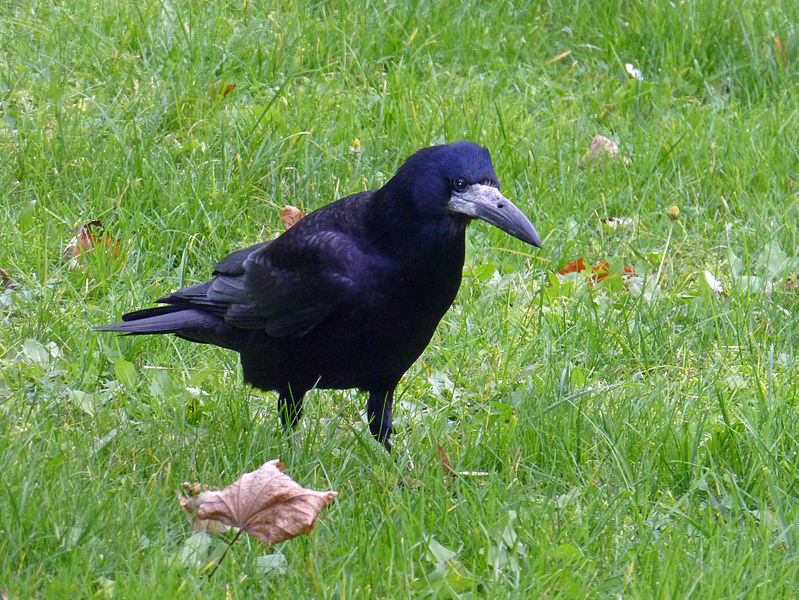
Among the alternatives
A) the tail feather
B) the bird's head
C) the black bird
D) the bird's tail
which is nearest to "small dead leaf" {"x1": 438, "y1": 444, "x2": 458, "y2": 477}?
the black bird

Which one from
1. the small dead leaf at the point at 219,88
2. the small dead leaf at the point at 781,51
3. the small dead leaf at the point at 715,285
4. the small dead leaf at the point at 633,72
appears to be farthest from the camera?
the small dead leaf at the point at 781,51

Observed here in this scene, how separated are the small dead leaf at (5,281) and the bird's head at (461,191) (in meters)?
1.87

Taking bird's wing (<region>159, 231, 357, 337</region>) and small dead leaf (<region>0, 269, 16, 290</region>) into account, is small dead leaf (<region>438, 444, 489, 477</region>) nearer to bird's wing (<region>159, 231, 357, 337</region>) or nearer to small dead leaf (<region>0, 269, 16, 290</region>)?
bird's wing (<region>159, 231, 357, 337</region>)

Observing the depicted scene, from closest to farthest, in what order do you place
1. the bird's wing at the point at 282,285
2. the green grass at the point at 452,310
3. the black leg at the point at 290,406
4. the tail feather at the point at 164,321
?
1. the green grass at the point at 452,310
2. the bird's wing at the point at 282,285
3. the black leg at the point at 290,406
4. the tail feather at the point at 164,321

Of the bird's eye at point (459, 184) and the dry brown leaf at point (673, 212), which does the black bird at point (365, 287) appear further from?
the dry brown leaf at point (673, 212)

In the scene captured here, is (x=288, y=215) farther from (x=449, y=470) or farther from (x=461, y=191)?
(x=449, y=470)

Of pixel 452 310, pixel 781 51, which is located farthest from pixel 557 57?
pixel 452 310

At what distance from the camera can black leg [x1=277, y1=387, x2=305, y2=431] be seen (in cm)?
335

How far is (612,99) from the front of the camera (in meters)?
5.51

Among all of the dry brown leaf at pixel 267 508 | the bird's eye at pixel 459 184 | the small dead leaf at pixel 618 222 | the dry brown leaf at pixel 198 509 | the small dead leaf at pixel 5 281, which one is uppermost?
the bird's eye at pixel 459 184

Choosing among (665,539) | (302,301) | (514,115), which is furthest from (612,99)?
(665,539)

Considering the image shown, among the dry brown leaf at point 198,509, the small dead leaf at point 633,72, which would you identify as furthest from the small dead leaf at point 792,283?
the dry brown leaf at point 198,509

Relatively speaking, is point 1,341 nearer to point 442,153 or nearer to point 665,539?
point 442,153

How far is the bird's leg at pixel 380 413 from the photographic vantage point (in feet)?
11.1
